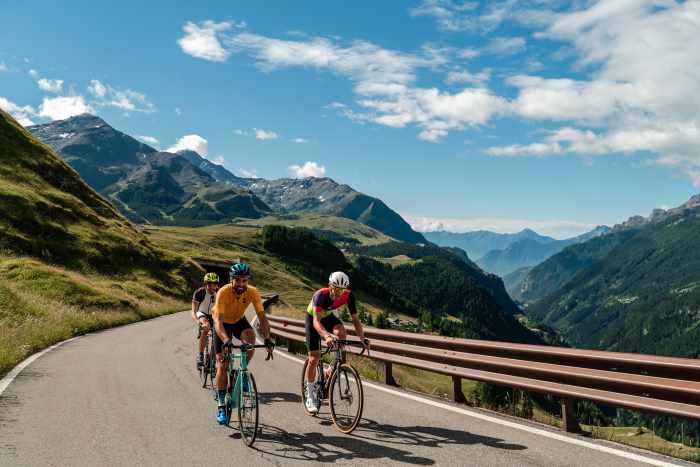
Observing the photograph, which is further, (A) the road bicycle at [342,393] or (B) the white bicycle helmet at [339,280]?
(B) the white bicycle helmet at [339,280]

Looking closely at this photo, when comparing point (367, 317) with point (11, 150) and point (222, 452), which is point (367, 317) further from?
point (222, 452)

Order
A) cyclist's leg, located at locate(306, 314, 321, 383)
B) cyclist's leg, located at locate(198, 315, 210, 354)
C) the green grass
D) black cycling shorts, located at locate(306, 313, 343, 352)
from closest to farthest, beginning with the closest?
cyclist's leg, located at locate(306, 314, 321, 383)
black cycling shorts, located at locate(306, 313, 343, 352)
cyclist's leg, located at locate(198, 315, 210, 354)
the green grass

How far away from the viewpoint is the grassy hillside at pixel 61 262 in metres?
19.8

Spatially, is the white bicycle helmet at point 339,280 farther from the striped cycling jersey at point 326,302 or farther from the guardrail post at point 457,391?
the guardrail post at point 457,391

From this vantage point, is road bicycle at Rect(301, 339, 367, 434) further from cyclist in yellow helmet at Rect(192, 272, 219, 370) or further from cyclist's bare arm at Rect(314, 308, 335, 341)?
cyclist in yellow helmet at Rect(192, 272, 219, 370)

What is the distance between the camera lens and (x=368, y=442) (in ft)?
22.6

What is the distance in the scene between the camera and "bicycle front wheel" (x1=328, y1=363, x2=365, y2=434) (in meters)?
7.29

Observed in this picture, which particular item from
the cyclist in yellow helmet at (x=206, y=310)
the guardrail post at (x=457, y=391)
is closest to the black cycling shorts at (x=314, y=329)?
the guardrail post at (x=457, y=391)

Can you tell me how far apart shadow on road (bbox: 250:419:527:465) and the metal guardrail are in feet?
4.54

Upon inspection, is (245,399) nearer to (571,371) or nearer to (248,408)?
(248,408)

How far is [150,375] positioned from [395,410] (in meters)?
5.85

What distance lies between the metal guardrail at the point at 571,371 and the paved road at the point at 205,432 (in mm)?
713

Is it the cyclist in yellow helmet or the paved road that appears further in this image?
the cyclist in yellow helmet

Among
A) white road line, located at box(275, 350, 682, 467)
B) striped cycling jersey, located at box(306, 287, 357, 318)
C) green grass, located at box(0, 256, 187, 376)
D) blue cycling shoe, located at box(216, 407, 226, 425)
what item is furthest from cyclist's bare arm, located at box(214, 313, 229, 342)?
green grass, located at box(0, 256, 187, 376)
